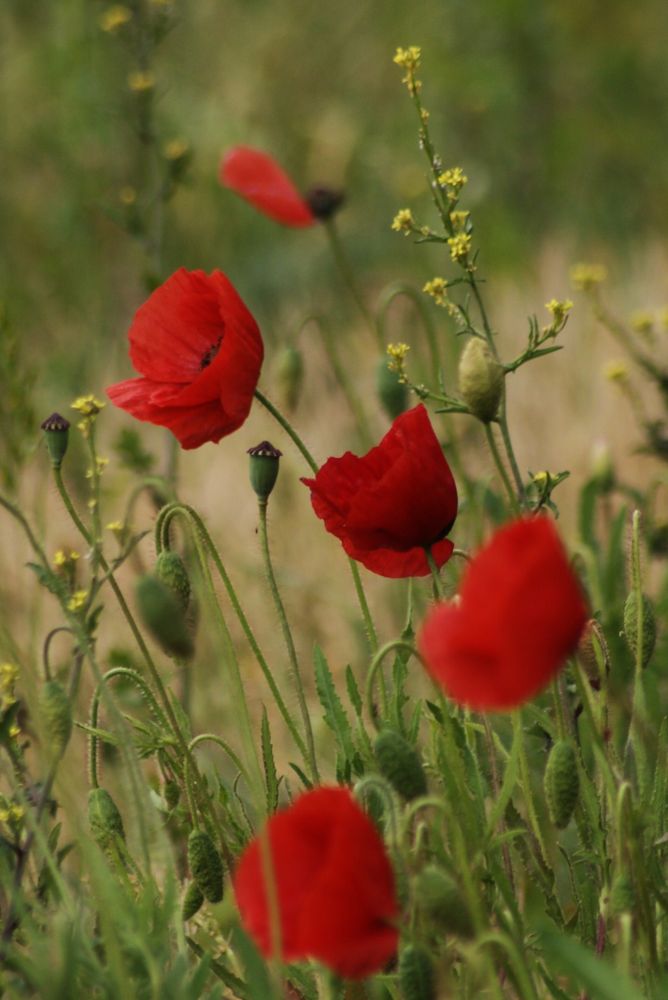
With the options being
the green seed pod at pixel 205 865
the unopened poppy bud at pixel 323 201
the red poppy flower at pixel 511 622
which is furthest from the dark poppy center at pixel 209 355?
the unopened poppy bud at pixel 323 201

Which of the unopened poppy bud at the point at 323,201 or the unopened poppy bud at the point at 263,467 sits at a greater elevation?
the unopened poppy bud at the point at 323,201

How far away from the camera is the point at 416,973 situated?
93 centimetres

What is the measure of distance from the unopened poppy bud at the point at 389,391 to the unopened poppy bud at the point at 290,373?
19 cm

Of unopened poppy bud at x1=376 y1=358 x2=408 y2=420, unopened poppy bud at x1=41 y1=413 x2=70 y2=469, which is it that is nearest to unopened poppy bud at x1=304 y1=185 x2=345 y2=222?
unopened poppy bud at x1=376 y1=358 x2=408 y2=420

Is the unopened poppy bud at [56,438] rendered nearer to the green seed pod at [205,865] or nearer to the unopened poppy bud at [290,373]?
the green seed pod at [205,865]

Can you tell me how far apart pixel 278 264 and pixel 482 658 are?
3.69m

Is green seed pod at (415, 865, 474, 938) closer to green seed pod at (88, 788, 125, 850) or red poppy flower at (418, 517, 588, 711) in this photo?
red poppy flower at (418, 517, 588, 711)

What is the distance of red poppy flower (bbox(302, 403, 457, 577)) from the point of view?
1088 mm

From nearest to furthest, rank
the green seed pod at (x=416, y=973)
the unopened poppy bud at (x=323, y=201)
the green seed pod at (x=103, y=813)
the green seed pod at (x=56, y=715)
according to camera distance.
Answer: the green seed pod at (x=416, y=973)
the green seed pod at (x=56, y=715)
the green seed pod at (x=103, y=813)
the unopened poppy bud at (x=323, y=201)

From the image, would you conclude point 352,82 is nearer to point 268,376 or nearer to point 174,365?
point 268,376

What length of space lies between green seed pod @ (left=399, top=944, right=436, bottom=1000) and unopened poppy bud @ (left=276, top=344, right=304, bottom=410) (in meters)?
0.95

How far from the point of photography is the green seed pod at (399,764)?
0.98 m

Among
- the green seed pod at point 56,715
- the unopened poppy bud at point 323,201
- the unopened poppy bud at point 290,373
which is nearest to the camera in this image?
the green seed pod at point 56,715

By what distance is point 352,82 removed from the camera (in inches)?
226
